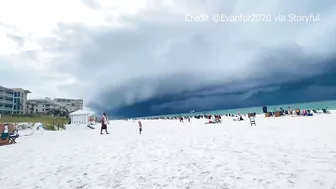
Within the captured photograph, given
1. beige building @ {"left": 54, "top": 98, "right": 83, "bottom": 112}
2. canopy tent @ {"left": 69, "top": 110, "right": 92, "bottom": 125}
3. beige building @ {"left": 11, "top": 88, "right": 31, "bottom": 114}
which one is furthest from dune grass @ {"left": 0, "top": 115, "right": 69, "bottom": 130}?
beige building @ {"left": 54, "top": 98, "right": 83, "bottom": 112}

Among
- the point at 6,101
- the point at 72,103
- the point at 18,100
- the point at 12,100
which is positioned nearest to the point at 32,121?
the point at 6,101

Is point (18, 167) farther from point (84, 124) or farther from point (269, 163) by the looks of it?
point (84, 124)

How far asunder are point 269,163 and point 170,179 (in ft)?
10.2

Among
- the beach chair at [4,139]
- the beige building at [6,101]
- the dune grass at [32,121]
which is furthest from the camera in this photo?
the beige building at [6,101]

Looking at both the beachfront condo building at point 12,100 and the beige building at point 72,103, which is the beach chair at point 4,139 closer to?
the beachfront condo building at point 12,100

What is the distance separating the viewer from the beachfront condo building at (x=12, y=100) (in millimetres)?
79562

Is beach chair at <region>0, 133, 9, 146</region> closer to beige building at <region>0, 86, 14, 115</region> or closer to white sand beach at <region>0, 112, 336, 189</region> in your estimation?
white sand beach at <region>0, 112, 336, 189</region>

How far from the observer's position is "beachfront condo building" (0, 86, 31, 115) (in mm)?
79562

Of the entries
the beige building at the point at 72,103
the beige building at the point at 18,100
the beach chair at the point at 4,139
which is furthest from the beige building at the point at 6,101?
the beach chair at the point at 4,139

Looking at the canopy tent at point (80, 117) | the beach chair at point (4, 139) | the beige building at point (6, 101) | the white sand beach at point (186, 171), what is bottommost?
the white sand beach at point (186, 171)

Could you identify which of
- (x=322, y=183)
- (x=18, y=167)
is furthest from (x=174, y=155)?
(x=18, y=167)

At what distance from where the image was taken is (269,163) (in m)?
6.91

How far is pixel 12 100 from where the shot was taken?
86188mm

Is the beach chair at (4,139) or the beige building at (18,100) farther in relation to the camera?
the beige building at (18,100)
